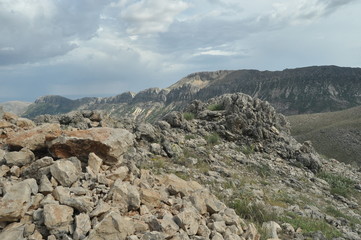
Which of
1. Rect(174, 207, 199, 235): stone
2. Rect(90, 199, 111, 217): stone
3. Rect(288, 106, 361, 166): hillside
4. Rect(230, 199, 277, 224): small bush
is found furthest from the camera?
Rect(288, 106, 361, 166): hillside

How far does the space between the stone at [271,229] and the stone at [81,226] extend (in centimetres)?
497

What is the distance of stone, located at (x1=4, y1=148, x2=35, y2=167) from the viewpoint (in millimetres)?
8477

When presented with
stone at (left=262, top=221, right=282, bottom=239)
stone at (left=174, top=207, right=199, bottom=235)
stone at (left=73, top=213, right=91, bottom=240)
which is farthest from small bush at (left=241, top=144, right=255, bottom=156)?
stone at (left=73, top=213, right=91, bottom=240)

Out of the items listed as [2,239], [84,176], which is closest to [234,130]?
[84,176]

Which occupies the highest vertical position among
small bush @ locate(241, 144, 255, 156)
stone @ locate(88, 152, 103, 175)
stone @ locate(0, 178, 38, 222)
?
stone @ locate(88, 152, 103, 175)

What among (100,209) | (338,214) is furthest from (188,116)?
(100,209)

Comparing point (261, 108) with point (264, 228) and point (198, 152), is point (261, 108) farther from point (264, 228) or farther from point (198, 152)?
point (264, 228)

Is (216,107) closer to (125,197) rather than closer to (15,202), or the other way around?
(125,197)

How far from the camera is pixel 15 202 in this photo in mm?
6340

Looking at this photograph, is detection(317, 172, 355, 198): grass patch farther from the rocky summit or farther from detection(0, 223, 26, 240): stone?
detection(0, 223, 26, 240): stone

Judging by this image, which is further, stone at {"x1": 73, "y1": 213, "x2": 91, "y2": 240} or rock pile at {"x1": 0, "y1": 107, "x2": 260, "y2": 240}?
rock pile at {"x1": 0, "y1": 107, "x2": 260, "y2": 240}

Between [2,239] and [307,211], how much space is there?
11576 mm

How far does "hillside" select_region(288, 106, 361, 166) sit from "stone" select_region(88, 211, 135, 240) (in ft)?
189

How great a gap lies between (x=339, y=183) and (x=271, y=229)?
562 inches
